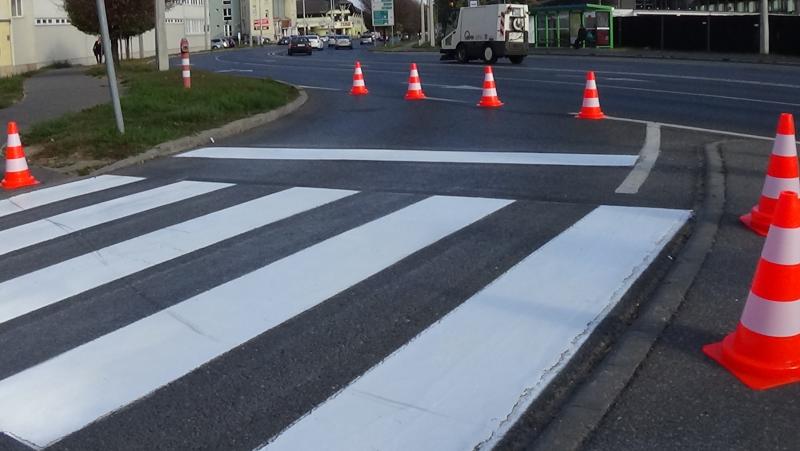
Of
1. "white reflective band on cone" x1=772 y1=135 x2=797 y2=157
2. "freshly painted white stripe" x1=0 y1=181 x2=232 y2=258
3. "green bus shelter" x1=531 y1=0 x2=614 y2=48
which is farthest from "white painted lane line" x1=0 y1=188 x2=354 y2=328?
"green bus shelter" x1=531 y1=0 x2=614 y2=48

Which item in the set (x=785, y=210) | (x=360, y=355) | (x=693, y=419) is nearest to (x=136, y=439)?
(x=360, y=355)

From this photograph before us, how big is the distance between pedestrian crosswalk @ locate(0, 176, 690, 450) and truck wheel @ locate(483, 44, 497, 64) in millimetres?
28828

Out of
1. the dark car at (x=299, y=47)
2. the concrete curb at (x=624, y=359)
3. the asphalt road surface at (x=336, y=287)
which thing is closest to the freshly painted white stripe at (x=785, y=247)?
the concrete curb at (x=624, y=359)

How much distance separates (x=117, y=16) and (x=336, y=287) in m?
31.1

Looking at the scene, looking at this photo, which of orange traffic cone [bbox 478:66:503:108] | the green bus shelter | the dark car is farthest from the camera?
the dark car

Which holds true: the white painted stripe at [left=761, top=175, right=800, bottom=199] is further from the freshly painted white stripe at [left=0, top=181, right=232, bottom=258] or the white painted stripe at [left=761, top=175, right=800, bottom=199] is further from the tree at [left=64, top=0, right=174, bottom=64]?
the tree at [left=64, top=0, right=174, bottom=64]

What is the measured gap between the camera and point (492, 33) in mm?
36375

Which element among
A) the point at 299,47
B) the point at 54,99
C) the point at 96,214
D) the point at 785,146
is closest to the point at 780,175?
the point at 785,146

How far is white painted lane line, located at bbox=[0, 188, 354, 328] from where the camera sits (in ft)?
20.3

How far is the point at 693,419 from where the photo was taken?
393cm

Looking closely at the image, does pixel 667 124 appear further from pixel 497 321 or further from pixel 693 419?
pixel 693 419

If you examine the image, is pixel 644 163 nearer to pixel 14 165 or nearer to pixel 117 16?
pixel 14 165

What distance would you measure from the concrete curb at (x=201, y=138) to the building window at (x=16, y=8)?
101 ft

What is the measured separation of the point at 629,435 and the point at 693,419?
330 millimetres
